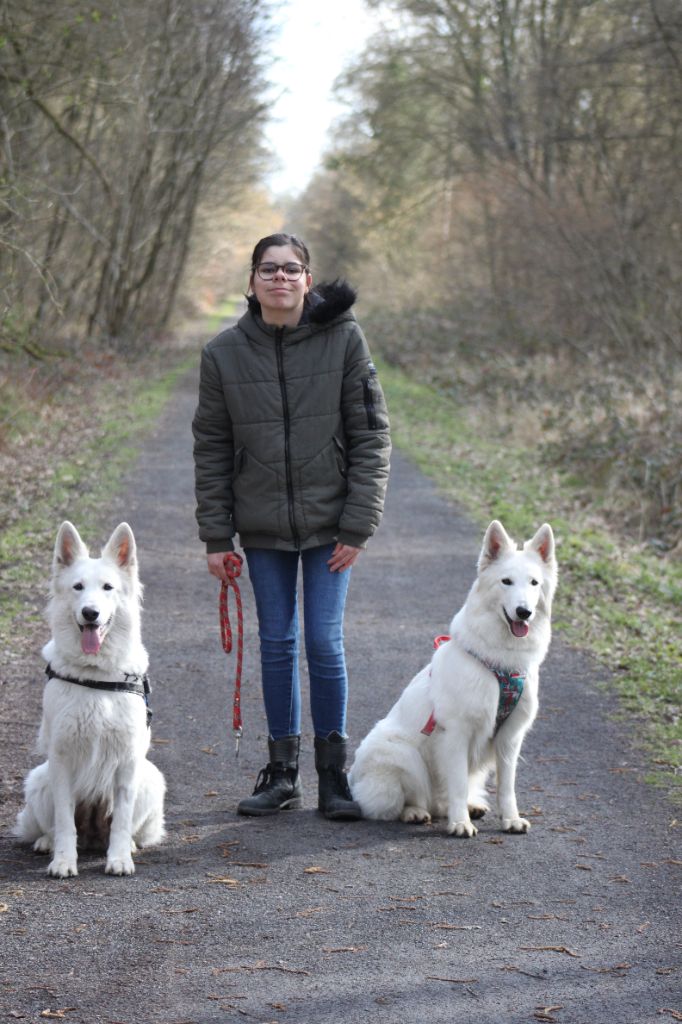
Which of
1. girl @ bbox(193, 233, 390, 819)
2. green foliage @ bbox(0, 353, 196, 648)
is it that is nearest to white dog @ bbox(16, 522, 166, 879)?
girl @ bbox(193, 233, 390, 819)

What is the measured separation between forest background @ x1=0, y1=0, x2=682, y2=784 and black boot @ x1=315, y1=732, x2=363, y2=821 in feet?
5.70

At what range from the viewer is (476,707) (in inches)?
→ 190

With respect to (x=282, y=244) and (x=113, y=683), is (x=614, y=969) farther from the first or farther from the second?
(x=282, y=244)

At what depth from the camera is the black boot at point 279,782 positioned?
506cm

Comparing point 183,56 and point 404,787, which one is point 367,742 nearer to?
point 404,787

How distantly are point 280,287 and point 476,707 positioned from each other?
195 centimetres

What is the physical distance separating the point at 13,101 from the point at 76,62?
1664mm

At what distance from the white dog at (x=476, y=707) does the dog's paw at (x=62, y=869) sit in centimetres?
135

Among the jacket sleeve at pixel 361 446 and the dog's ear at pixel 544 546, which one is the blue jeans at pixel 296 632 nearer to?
the jacket sleeve at pixel 361 446

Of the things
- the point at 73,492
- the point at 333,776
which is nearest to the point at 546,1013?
the point at 333,776

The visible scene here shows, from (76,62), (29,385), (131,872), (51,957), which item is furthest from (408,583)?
(76,62)

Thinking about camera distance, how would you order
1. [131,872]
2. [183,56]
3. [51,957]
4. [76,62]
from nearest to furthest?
1. [51,957]
2. [131,872]
3. [76,62]
4. [183,56]

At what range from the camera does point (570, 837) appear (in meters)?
4.86

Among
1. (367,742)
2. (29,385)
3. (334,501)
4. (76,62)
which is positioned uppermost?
(76,62)
